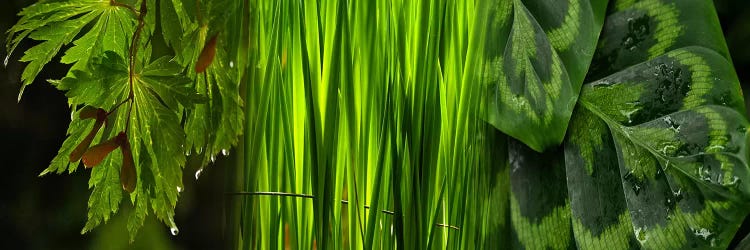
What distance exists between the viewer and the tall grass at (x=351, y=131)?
480 mm

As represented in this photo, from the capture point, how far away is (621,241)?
583 millimetres

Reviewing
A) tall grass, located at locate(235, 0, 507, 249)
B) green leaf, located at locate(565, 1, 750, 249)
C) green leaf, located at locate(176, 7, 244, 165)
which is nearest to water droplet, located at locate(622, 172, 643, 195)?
green leaf, located at locate(565, 1, 750, 249)

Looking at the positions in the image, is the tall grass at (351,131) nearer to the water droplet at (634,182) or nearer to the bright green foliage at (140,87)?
the bright green foliage at (140,87)

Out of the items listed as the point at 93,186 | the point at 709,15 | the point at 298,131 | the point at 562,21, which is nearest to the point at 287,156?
the point at 298,131

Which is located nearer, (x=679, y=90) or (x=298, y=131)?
(x=298, y=131)

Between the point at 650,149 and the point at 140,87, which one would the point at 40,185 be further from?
the point at 650,149

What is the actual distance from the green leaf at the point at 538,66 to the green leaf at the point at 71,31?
0.28 meters

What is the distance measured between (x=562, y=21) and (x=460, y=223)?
193mm

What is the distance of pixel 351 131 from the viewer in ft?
1.61

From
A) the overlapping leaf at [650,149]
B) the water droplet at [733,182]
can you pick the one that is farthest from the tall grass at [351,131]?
the water droplet at [733,182]

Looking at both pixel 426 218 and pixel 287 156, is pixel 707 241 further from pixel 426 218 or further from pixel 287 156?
pixel 287 156

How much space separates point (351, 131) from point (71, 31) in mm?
184

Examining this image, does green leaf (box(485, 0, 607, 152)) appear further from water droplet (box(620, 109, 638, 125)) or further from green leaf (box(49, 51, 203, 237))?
green leaf (box(49, 51, 203, 237))

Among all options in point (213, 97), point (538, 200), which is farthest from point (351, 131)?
point (538, 200)
